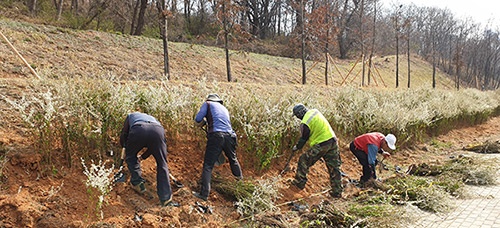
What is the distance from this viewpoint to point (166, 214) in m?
4.50

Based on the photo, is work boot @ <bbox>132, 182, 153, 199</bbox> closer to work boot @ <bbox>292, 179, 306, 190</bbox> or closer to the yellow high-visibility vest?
work boot @ <bbox>292, 179, 306, 190</bbox>

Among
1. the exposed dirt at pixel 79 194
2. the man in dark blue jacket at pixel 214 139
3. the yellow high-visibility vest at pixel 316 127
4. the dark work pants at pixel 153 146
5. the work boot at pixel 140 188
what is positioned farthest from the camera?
the yellow high-visibility vest at pixel 316 127

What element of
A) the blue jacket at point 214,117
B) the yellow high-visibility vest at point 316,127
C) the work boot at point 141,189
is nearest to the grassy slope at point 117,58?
the blue jacket at point 214,117

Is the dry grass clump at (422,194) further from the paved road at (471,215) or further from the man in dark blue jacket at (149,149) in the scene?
the man in dark blue jacket at (149,149)

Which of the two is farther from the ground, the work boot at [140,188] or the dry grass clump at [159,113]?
the dry grass clump at [159,113]

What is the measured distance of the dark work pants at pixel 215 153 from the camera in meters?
5.15

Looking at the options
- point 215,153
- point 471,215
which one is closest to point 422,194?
point 471,215

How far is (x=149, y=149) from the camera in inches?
187

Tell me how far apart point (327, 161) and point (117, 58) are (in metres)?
10.9

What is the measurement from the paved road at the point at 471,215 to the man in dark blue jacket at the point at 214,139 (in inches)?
114

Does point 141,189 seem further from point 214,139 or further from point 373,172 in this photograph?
point 373,172

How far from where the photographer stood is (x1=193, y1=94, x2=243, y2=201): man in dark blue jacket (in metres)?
5.19

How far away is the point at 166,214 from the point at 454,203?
4591 millimetres

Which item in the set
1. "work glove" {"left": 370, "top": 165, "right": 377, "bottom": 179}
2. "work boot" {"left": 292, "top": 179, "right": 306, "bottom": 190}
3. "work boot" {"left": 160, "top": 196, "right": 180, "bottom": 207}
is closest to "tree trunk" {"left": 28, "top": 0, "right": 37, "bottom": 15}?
"work boot" {"left": 160, "top": 196, "right": 180, "bottom": 207}
